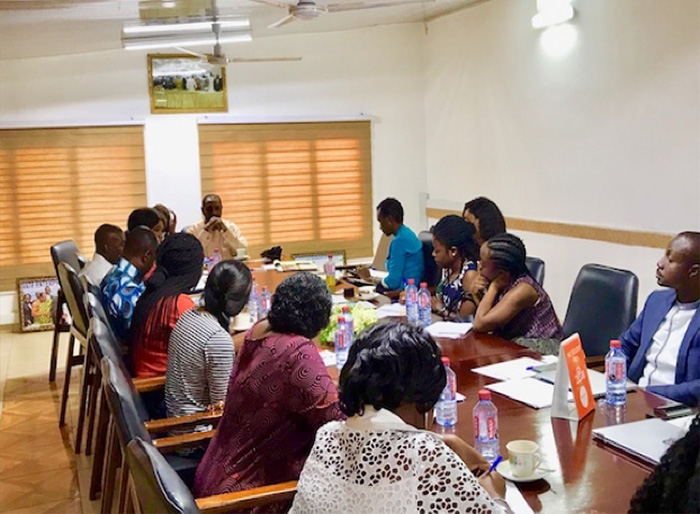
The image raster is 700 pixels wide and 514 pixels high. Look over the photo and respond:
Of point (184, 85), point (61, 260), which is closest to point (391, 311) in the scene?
point (61, 260)

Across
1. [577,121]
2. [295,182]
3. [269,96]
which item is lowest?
[295,182]

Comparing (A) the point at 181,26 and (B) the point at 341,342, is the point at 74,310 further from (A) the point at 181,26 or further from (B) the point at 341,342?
(A) the point at 181,26

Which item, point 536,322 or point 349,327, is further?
point 536,322

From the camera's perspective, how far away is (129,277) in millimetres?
3492

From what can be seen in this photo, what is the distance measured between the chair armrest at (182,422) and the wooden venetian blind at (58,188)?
506cm

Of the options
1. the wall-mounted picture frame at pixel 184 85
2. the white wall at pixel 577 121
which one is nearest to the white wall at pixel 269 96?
the wall-mounted picture frame at pixel 184 85

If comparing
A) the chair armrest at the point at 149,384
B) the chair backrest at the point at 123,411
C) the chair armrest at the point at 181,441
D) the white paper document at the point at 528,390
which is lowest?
the chair armrest at the point at 181,441

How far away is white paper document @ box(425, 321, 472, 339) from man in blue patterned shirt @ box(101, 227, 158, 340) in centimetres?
137

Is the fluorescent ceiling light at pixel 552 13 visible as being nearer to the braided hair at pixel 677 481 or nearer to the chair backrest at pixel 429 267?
the chair backrest at pixel 429 267

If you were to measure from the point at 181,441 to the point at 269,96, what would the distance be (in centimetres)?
571

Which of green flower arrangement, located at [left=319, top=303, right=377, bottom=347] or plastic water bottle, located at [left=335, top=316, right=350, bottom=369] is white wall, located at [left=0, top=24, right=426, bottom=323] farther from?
plastic water bottle, located at [left=335, top=316, right=350, bottom=369]

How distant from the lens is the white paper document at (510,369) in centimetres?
254

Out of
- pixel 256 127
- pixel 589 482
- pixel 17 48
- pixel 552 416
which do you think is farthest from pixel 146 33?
pixel 589 482

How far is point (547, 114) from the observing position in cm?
609
